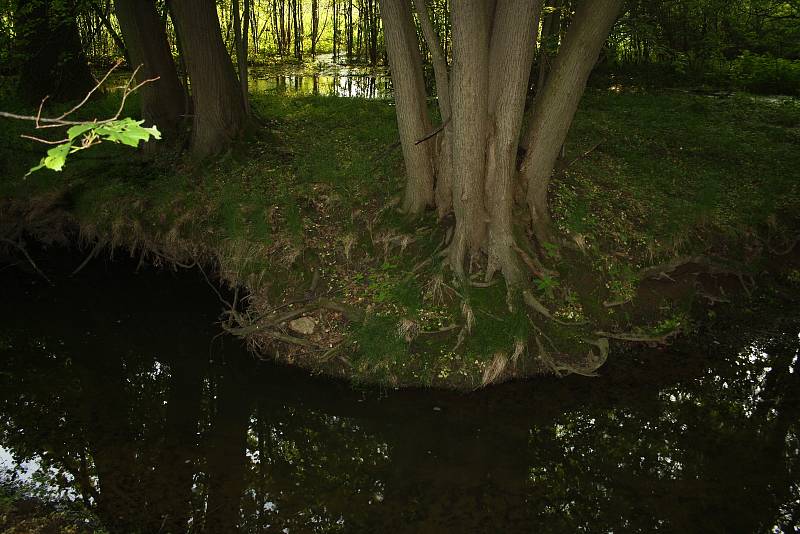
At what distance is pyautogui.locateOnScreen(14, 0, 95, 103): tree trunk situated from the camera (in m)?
11.3

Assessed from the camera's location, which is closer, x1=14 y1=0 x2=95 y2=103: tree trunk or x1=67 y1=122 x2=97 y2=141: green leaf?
x1=67 y1=122 x2=97 y2=141: green leaf

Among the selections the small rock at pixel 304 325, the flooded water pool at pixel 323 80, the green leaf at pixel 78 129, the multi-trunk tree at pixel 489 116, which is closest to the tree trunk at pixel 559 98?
the multi-trunk tree at pixel 489 116

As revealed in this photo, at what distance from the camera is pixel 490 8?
6391 millimetres

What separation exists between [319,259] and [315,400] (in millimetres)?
1842

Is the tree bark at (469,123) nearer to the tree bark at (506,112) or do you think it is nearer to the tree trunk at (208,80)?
the tree bark at (506,112)

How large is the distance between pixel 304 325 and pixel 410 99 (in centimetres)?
287

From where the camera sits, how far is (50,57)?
12.1m

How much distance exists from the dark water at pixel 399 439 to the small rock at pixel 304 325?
18.5 inches

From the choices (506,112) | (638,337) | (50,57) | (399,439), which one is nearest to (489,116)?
(506,112)

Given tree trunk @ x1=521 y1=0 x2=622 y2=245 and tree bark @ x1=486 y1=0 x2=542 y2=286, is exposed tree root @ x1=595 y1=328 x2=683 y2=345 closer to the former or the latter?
tree bark @ x1=486 y1=0 x2=542 y2=286

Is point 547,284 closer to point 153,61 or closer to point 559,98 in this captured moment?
point 559,98

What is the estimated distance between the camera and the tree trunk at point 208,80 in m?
9.01

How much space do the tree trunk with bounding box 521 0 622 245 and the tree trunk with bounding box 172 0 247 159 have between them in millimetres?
4823

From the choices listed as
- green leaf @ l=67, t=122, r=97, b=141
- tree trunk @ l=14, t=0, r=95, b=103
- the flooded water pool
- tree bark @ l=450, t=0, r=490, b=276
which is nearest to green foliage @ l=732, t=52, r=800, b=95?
the flooded water pool
